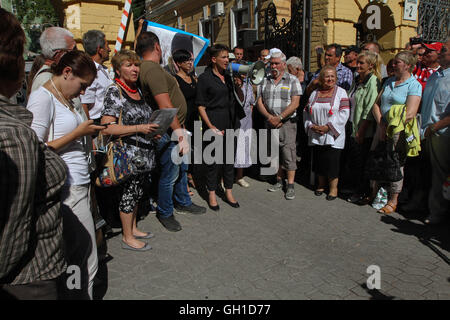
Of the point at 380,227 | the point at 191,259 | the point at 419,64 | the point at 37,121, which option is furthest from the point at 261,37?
the point at 37,121

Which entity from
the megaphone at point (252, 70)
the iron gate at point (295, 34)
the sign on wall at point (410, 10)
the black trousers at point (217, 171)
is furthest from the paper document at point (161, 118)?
the sign on wall at point (410, 10)

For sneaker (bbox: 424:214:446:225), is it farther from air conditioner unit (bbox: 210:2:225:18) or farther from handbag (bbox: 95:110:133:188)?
air conditioner unit (bbox: 210:2:225:18)

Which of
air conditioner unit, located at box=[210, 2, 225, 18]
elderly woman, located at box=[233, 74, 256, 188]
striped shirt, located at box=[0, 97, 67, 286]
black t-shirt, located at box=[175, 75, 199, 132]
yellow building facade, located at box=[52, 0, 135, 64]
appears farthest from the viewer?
air conditioner unit, located at box=[210, 2, 225, 18]

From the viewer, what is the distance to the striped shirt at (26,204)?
137cm

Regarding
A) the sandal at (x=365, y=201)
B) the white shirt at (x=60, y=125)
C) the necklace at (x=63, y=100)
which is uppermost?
Result: the necklace at (x=63, y=100)

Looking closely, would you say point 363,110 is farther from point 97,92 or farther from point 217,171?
point 97,92

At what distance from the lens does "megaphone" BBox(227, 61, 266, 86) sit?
5.02 m

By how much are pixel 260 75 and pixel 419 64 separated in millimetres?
2484

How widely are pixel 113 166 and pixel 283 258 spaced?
6.19 ft

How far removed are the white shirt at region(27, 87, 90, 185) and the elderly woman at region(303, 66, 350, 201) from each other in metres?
3.75

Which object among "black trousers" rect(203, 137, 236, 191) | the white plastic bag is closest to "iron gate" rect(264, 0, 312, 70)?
the white plastic bag

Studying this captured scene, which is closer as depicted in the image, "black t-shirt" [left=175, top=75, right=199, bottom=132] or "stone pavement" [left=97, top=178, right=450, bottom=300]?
"stone pavement" [left=97, top=178, right=450, bottom=300]

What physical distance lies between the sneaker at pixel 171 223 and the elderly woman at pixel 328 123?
7.96 ft

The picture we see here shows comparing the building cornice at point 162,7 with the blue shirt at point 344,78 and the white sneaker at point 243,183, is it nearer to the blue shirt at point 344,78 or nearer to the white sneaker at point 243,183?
the blue shirt at point 344,78
